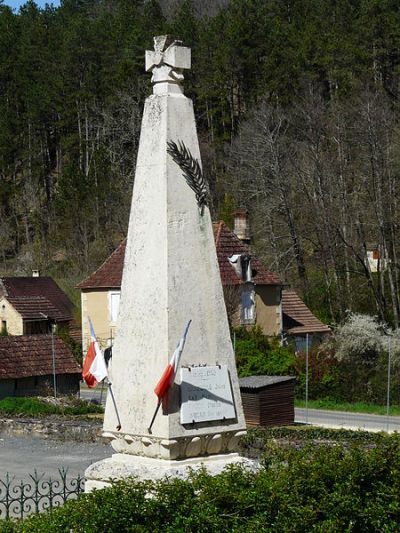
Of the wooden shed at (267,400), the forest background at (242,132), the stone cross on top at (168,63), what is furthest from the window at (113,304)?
the stone cross on top at (168,63)

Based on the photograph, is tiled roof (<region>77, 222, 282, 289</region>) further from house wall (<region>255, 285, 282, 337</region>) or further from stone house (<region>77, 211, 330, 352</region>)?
house wall (<region>255, 285, 282, 337</region>)

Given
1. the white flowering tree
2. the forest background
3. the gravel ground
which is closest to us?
the gravel ground

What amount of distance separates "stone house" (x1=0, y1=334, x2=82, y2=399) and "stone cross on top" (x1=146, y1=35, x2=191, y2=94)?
23205mm

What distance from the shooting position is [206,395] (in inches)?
433

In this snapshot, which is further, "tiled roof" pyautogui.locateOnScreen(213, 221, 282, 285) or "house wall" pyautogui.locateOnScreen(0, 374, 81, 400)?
"tiled roof" pyautogui.locateOnScreen(213, 221, 282, 285)

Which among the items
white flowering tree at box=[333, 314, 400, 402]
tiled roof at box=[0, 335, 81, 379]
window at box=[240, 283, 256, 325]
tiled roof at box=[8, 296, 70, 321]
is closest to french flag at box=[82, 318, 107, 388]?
tiled roof at box=[0, 335, 81, 379]

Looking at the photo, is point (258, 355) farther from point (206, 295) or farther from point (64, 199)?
point (64, 199)

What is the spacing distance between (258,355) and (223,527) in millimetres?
30200

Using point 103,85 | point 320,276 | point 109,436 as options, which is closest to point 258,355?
point 320,276

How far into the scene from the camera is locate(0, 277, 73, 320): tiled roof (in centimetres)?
4884

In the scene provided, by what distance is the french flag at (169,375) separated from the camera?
1052 centimetres

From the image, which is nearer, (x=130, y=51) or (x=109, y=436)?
(x=109, y=436)

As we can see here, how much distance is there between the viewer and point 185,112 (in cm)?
1137

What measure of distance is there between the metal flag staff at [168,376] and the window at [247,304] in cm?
3404
